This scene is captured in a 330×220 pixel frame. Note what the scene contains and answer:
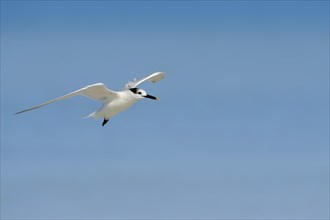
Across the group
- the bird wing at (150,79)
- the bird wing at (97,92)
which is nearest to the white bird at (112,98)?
the bird wing at (97,92)

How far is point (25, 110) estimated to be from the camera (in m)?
27.8

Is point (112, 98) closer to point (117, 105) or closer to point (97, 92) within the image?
point (117, 105)

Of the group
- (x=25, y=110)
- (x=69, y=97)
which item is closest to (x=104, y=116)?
(x=69, y=97)

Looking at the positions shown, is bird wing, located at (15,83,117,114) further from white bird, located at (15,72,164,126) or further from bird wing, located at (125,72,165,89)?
bird wing, located at (125,72,165,89)

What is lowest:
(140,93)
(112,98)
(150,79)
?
(112,98)

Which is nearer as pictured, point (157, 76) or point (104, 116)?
point (104, 116)

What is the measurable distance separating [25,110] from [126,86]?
7.06 m

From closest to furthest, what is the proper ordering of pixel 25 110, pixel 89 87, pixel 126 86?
pixel 25 110 < pixel 89 87 < pixel 126 86

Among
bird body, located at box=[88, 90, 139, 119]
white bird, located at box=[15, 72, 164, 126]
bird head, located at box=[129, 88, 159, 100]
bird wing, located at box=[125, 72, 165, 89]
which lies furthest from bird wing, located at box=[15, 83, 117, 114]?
bird wing, located at box=[125, 72, 165, 89]

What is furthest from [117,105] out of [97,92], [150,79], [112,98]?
[150,79]

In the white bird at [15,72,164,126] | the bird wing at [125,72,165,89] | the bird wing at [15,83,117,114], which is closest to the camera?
the bird wing at [15,83,117,114]

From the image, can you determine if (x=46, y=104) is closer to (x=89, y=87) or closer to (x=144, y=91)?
(x=89, y=87)

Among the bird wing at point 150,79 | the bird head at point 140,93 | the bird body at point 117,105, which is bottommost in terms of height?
the bird body at point 117,105

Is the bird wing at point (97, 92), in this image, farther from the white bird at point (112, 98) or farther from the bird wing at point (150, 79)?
the bird wing at point (150, 79)
